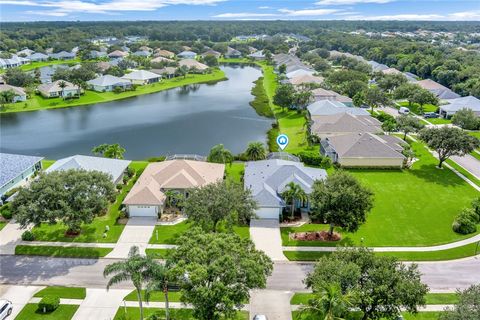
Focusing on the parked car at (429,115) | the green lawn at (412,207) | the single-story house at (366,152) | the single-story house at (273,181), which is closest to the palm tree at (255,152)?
the single-story house at (273,181)

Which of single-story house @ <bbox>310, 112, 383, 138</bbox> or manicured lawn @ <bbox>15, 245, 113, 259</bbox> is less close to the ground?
single-story house @ <bbox>310, 112, 383, 138</bbox>

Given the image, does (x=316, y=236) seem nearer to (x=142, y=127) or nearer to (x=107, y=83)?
(x=142, y=127)

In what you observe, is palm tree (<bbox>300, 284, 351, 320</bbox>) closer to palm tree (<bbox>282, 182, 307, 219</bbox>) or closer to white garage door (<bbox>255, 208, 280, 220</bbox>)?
palm tree (<bbox>282, 182, 307, 219</bbox>)

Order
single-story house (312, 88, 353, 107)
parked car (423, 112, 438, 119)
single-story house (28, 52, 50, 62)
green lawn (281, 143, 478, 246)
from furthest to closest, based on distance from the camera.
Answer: single-story house (28, 52, 50, 62)
single-story house (312, 88, 353, 107)
parked car (423, 112, 438, 119)
green lawn (281, 143, 478, 246)

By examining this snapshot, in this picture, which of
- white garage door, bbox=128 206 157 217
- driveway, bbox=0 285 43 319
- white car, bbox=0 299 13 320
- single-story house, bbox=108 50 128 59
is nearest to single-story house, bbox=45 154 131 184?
white garage door, bbox=128 206 157 217

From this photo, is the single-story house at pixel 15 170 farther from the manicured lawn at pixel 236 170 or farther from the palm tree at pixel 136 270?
the palm tree at pixel 136 270

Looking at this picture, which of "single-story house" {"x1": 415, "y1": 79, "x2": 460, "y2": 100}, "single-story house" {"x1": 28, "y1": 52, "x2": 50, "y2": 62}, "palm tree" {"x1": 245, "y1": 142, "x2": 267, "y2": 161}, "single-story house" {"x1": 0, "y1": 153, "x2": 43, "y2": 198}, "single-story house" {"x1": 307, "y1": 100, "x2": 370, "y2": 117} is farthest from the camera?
"single-story house" {"x1": 28, "y1": 52, "x2": 50, "y2": 62}
